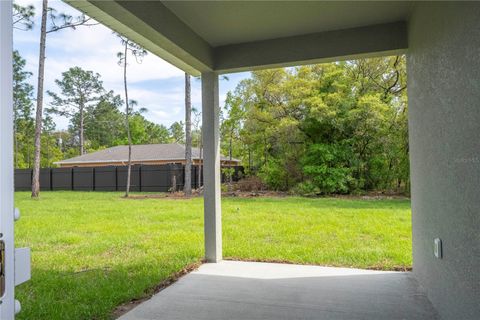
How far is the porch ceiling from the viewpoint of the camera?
9.88 feet

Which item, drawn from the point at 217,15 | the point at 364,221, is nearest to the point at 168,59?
the point at 217,15

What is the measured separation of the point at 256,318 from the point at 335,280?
1.20 meters

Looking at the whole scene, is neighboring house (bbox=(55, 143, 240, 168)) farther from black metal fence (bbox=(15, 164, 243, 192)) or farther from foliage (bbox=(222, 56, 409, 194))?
foliage (bbox=(222, 56, 409, 194))

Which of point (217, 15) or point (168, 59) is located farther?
point (168, 59)

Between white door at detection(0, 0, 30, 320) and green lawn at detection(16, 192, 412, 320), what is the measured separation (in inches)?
97.1

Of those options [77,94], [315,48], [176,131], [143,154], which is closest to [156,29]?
[315,48]

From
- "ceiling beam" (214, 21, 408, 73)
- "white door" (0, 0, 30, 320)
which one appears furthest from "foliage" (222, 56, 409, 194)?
"white door" (0, 0, 30, 320)

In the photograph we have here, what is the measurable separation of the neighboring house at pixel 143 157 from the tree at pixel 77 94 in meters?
Answer: 4.61

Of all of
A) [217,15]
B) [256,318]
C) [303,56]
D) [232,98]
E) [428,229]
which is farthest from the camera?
[232,98]

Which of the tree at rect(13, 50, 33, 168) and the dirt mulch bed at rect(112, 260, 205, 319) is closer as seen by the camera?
the dirt mulch bed at rect(112, 260, 205, 319)

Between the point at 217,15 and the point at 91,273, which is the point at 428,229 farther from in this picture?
the point at 91,273

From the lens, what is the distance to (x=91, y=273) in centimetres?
398

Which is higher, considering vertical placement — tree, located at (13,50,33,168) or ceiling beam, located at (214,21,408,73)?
tree, located at (13,50,33,168)

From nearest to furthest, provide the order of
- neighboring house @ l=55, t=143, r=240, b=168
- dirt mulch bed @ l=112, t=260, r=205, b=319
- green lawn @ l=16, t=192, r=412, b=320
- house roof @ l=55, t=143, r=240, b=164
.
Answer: dirt mulch bed @ l=112, t=260, r=205, b=319 → green lawn @ l=16, t=192, r=412, b=320 → neighboring house @ l=55, t=143, r=240, b=168 → house roof @ l=55, t=143, r=240, b=164
